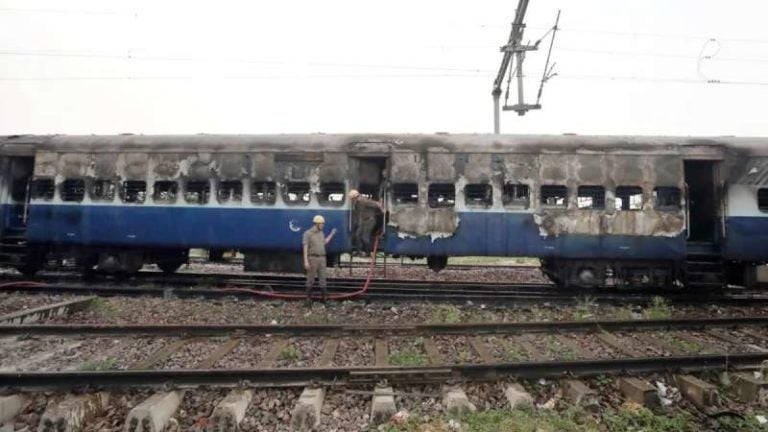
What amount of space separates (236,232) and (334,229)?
2.27 metres

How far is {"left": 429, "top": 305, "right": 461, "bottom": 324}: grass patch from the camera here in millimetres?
7211

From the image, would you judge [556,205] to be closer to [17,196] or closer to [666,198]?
[666,198]

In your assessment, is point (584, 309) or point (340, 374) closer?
point (340, 374)

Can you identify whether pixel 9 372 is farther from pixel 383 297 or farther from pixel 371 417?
pixel 383 297

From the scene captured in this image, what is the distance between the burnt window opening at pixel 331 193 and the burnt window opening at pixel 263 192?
1.06 meters

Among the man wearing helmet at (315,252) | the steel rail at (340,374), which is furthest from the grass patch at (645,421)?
the man wearing helmet at (315,252)

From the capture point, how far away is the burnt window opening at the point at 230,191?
33.2ft

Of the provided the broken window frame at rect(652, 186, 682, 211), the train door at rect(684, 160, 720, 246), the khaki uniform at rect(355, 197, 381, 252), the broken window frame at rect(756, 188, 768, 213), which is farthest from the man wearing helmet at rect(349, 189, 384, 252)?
the broken window frame at rect(756, 188, 768, 213)

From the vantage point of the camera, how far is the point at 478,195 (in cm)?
976

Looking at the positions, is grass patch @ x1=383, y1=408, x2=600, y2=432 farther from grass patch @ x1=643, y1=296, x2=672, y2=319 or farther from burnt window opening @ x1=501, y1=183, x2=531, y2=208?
burnt window opening @ x1=501, y1=183, x2=531, y2=208

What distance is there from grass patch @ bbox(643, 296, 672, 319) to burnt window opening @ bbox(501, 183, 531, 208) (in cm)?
301

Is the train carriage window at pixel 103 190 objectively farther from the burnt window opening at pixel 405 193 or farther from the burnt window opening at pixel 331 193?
the burnt window opening at pixel 405 193

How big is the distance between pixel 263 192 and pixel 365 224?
7.92 feet

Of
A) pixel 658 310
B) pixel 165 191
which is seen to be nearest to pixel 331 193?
pixel 165 191
